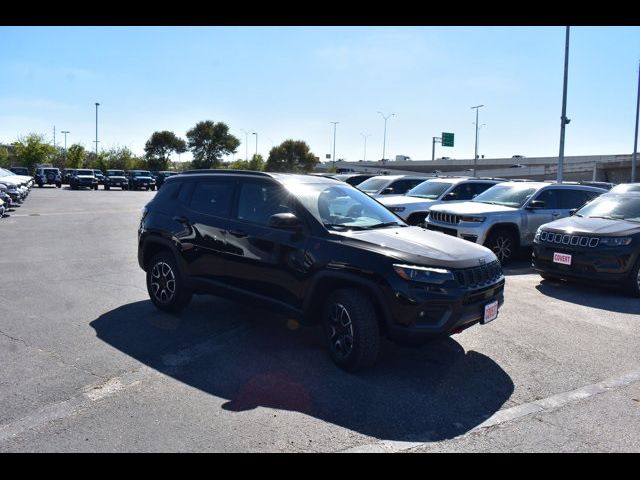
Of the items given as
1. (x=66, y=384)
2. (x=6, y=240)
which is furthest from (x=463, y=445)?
(x=6, y=240)

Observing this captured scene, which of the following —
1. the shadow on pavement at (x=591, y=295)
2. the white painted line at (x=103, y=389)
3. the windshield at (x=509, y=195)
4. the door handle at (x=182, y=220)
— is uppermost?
the windshield at (x=509, y=195)

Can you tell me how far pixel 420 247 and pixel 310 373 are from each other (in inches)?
58.9

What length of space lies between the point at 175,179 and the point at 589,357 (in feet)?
16.9

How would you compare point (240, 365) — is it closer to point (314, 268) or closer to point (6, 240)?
point (314, 268)

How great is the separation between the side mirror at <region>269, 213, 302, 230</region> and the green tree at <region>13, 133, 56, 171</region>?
71204mm

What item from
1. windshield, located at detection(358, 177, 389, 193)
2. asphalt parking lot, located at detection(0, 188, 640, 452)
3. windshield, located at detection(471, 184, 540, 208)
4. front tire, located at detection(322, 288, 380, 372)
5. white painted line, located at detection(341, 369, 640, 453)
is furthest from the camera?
windshield, located at detection(358, 177, 389, 193)

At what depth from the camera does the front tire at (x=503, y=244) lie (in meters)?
10.7

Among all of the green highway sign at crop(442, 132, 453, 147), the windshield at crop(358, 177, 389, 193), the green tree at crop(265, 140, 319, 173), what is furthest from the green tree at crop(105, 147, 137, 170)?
the windshield at crop(358, 177, 389, 193)

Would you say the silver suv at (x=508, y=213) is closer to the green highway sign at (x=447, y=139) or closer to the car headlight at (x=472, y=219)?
the car headlight at (x=472, y=219)

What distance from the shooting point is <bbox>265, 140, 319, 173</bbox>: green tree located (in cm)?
7888

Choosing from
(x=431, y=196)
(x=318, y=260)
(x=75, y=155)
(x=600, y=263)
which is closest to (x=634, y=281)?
(x=600, y=263)

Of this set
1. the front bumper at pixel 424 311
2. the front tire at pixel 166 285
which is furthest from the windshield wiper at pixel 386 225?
the front tire at pixel 166 285

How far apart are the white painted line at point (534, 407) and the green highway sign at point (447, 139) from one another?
61406 millimetres

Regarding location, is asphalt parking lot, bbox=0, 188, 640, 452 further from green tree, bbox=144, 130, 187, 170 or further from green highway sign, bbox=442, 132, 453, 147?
green tree, bbox=144, 130, 187, 170
